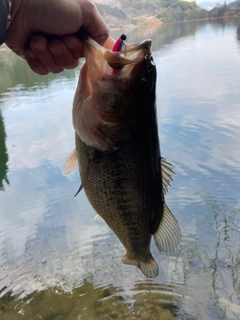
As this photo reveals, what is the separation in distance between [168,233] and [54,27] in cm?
106

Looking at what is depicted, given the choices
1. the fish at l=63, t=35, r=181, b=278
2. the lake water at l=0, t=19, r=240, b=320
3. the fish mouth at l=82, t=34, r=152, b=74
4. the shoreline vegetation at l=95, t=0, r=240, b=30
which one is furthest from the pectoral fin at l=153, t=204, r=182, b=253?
the shoreline vegetation at l=95, t=0, r=240, b=30

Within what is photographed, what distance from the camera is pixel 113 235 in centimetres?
364

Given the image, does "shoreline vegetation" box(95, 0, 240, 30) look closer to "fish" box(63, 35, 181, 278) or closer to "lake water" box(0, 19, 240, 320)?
"lake water" box(0, 19, 240, 320)

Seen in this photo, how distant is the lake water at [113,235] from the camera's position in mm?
2947

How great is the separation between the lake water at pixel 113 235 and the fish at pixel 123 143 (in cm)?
165

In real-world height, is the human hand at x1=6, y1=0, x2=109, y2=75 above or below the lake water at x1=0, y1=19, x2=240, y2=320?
above

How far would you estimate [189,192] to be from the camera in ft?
13.6

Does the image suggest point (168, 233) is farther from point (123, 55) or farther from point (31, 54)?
point (31, 54)

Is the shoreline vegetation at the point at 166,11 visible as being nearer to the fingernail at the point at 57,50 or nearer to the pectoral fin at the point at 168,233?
the fingernail at the point at 57,50

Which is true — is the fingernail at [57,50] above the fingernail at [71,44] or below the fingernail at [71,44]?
below

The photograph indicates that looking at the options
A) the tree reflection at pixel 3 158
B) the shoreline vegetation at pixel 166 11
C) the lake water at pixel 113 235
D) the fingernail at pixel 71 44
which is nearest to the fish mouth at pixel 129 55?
the fingernail at pixel 71 44

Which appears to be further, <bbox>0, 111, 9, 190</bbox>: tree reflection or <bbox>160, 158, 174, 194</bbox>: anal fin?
<bbox>0, 111, 9, 190</bbox>: tree reflection

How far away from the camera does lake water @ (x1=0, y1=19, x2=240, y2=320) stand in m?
2.95

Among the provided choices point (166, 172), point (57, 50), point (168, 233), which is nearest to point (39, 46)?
point (57, 50)
